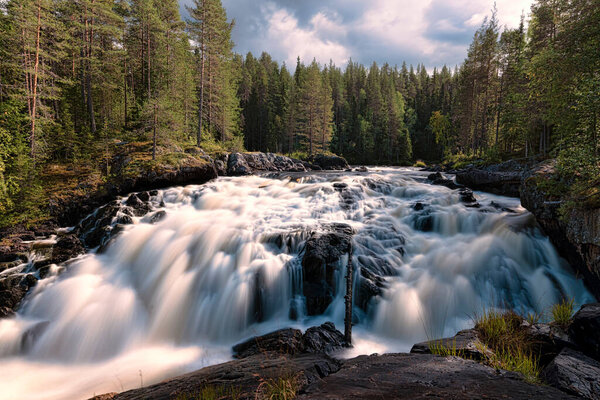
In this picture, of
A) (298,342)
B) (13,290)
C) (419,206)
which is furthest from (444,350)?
(13,290)

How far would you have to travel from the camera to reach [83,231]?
1217 centimetres

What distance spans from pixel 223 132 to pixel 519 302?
31918 millimetres

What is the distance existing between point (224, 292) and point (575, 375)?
839 cm

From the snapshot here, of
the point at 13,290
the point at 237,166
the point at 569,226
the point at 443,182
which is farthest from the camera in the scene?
the point at 237,166

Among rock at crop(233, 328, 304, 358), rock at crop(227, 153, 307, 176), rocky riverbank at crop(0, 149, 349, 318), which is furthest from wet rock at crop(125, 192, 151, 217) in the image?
rock at crop(233, 328, 304, 358)

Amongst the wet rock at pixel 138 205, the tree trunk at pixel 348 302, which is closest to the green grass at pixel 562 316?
the tree trunk at pixel 348 302

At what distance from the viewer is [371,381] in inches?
122

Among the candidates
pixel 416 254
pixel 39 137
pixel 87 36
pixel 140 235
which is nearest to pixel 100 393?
pixel 140 235

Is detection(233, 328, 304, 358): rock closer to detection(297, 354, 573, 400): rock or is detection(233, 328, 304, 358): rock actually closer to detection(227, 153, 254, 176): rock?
detection(297, 354, 573, 400): rock

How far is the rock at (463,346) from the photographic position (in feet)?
12.3

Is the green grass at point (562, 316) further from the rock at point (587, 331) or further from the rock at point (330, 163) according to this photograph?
the rock at point (330, 163)

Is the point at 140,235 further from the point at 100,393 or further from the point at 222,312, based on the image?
the point at 100,393

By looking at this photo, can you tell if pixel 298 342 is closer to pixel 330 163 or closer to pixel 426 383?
pixel 426 383

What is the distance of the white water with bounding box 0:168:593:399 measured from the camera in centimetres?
691
